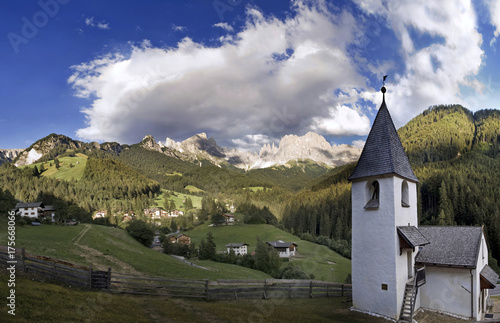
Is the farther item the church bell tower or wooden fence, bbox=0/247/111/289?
the church bell tower

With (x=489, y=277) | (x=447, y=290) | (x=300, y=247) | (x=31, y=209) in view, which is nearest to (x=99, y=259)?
(x=447, y=290)

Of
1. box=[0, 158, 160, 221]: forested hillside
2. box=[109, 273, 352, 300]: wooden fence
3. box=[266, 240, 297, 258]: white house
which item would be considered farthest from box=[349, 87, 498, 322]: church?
box=[0, 158, 160, 221]: forested hillside

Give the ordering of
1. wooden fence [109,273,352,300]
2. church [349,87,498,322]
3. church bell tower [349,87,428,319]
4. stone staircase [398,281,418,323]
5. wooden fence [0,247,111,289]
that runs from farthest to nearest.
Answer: wooden fence [109,273,352,300]
church [349,87,498,322]
church bell tower [349,87,428,319]
stone staircase [398,281,418,323]
wooden fence [0,247,111,289]

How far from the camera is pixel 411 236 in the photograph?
61.8 ft

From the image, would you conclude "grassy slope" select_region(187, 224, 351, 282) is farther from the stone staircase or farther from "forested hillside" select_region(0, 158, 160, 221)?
"forested hillside" select_region(0, 158, 160, 221)

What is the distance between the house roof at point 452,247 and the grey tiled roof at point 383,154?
16.6 feet

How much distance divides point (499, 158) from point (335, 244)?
504ft

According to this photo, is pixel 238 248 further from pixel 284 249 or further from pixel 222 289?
pixel 222 289

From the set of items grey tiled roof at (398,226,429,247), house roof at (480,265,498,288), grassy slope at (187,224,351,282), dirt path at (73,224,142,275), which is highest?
grey tiled roof at (398,226,429,247)

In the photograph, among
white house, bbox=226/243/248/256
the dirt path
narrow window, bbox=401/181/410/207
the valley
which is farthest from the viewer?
white house, bbox=226/243/248/256

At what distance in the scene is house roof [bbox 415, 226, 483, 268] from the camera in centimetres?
1969

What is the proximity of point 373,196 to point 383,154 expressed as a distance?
3.48 meters

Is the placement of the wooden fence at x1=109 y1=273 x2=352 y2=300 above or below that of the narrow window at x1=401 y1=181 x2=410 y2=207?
below

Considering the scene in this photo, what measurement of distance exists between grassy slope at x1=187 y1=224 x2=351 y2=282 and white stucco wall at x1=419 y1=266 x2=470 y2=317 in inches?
1687
